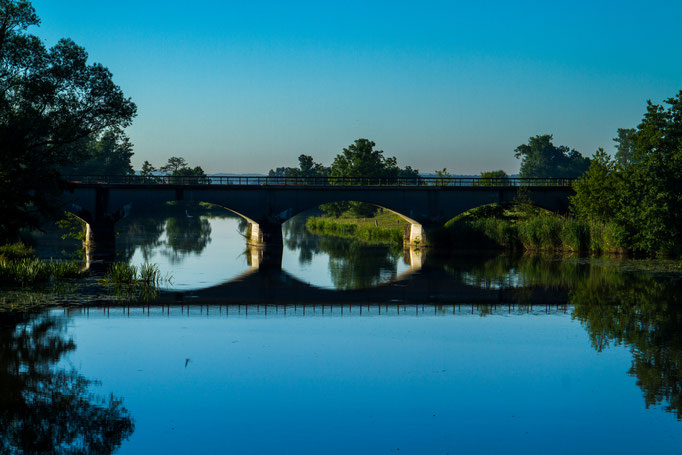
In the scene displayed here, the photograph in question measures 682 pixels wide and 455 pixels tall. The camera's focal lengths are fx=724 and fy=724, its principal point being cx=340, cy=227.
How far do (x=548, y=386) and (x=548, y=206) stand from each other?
192 feet

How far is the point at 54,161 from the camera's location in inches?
2048

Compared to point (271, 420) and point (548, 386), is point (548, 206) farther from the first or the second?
point (271, 420)

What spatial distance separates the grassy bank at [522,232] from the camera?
193 feet

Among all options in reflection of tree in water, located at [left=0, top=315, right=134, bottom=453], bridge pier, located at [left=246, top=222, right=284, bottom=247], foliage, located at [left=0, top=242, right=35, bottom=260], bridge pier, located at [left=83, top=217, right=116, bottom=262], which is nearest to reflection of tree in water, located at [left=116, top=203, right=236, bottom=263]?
bridge pier, located at [left=83, top=217, right=116, bottom=262]

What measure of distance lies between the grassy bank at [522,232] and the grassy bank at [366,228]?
10.0 m

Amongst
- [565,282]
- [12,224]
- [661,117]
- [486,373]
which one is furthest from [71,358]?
[661,117]

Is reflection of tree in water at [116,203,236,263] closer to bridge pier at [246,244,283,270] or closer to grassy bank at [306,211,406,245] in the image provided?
bridge pier at [246,244,283,270]

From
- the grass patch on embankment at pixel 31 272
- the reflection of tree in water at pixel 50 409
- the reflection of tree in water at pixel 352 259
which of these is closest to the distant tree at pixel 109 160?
the reflection of tree in water at pixel 352 259

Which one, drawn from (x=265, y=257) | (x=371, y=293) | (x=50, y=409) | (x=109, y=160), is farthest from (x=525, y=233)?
(x=109, y=160)

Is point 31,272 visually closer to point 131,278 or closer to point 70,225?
point 131,278

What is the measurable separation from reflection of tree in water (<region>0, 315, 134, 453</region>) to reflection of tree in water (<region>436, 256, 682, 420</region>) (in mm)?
11365

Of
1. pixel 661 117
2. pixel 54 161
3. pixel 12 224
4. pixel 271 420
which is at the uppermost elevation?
pixel 661 117

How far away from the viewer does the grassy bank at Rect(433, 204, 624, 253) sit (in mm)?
58844

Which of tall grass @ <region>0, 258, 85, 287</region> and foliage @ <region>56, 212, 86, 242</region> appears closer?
tall grass @ <region>0, 258, 85, 287</region>
